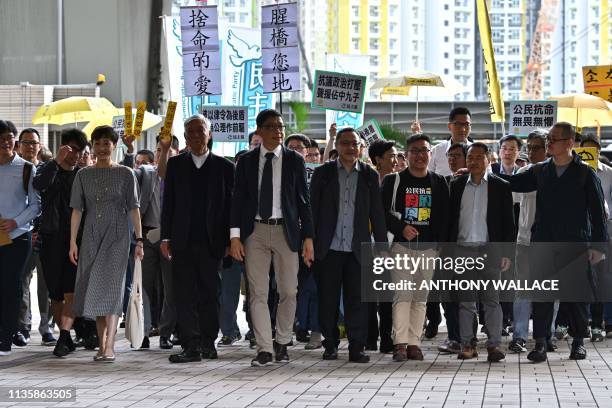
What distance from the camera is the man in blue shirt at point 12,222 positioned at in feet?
37.1

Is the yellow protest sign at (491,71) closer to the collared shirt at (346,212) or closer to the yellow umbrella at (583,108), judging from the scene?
the yellow umbrella at (583,108)

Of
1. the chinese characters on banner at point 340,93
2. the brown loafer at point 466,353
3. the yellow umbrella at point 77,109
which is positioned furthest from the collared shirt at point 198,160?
the yellow umbrella at point 77,109

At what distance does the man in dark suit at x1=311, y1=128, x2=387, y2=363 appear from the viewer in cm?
1073

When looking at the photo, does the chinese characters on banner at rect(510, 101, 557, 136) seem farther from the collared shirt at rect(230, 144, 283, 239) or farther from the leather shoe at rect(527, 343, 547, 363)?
the collared shirt at rect(230, 144, 283, 239)

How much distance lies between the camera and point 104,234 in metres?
10.7

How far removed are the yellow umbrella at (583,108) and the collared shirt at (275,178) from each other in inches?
319

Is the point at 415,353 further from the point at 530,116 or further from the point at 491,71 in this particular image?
the point at 491,71

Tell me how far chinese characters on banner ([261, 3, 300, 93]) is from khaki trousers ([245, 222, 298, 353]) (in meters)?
5.81

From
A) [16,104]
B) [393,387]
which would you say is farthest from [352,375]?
[16,104]

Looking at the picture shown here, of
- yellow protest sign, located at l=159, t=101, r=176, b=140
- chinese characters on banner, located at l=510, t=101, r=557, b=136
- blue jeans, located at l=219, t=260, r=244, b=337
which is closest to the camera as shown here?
yellow protest sign, located at l=159, t=101, r=176, b=140

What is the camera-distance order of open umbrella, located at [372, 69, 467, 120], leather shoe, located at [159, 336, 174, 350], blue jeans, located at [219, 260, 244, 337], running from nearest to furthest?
1. leather shoe, located at [159, 336, 174, 350]
2. blue jeans, located at [219, 260, 244, 337]
3. open umbrella, located at [372, 69, 467, 120]

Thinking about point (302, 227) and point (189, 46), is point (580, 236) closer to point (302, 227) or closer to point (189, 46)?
point (302, 227)

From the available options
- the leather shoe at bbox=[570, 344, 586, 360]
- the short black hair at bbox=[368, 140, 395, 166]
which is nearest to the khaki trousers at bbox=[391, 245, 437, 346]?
the leather shoe at bbox=[570, 344, 586, 360]

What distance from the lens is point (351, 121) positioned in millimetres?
22812
